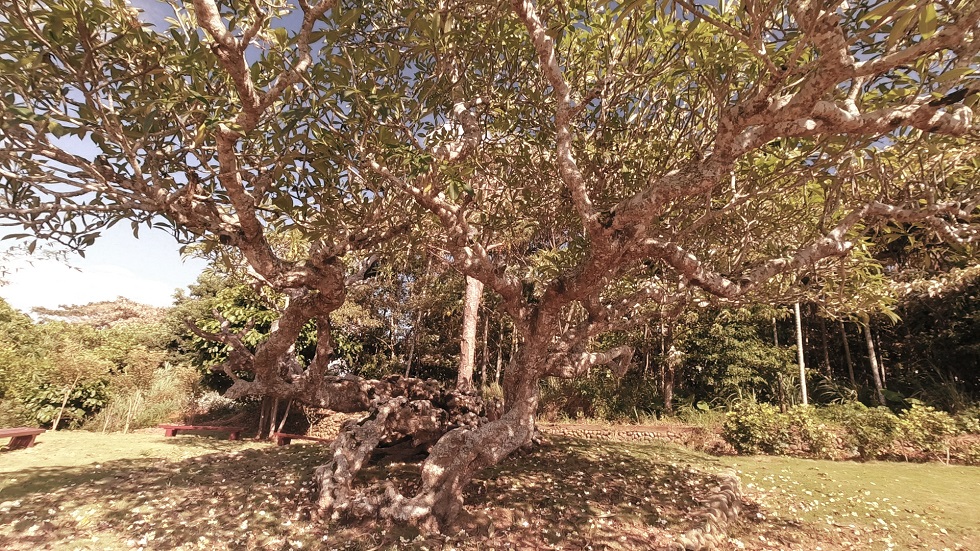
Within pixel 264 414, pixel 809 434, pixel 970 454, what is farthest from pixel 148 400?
pixel 970 454

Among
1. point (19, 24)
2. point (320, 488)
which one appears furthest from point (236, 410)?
point (19, 24)

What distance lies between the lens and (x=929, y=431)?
412 inches

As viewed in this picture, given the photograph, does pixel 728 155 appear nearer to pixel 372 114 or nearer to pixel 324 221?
pixel 372 114

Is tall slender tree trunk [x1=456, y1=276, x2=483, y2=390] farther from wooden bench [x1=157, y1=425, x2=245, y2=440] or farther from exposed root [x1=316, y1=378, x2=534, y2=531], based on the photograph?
wooden bench [x1=157, y1=425, x2=245, y2=440]

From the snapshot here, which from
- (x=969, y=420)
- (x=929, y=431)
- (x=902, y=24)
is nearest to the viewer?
(x=902, y=24)

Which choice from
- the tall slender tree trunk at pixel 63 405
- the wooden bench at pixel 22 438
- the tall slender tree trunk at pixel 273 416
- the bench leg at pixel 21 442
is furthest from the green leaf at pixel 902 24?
the tall slender tree trunk at pixel 63 405

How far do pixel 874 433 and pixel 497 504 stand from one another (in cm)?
1059

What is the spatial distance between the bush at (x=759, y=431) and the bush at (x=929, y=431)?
252 centimetres

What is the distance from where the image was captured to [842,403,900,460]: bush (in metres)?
10.7

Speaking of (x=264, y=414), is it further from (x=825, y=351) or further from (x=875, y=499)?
(x=825, y=351)

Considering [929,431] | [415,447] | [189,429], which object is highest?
[929,431]

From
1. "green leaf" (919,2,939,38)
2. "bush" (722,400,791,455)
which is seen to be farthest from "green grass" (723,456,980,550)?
"green leaf" (919,2,939,38)

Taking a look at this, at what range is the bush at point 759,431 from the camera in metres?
11.2

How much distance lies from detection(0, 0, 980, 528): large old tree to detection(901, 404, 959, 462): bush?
6337mm
